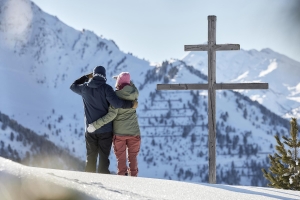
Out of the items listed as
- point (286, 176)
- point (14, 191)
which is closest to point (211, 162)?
point (286, 176)

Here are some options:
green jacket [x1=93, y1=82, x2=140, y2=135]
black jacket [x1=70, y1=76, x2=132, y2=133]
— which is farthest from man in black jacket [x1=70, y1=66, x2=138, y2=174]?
green jacket [x1=93, y1=82, x2=140, y2=135]

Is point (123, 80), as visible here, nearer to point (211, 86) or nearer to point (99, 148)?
point (99, 148)

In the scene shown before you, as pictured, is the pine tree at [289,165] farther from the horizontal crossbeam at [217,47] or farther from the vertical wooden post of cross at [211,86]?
the horizontal crossbeam at [217,47]

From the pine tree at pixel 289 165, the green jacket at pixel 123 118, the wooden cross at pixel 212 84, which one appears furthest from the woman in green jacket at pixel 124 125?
the pine tree at pixel 289 165

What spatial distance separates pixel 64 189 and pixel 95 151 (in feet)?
17.6

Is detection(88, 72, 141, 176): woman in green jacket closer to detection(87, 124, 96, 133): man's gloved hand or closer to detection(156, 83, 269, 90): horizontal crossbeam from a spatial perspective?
detection(87, 124, 96, 133): man's gloved hand

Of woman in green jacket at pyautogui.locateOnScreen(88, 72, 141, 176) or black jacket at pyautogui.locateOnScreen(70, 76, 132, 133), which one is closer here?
black jacket at pyautogui.locateOnScreen(70, 76, 132, 133)

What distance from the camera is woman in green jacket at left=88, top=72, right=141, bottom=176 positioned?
760 centimetres

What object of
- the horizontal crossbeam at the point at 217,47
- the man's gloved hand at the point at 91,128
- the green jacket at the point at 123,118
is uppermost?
the horizontal crossbeam at the point at 217,47

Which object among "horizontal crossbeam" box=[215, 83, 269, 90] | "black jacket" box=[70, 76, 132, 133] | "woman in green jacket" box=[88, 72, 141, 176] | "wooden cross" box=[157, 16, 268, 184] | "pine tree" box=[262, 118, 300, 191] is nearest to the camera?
"black jacket" box=[70, 76, 132, 133]

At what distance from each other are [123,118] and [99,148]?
1.95 feet

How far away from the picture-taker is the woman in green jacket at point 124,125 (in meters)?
7.60

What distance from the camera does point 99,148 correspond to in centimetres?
777

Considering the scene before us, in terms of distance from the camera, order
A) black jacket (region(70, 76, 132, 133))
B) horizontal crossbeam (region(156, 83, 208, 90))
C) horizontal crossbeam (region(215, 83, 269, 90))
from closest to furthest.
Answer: black jacket (region(70, 76, 132, 133)), horizontal crossbeam (region(215, 83, 269, 90)), horizontal crossbeam (region(156, 83, 208, 90))
